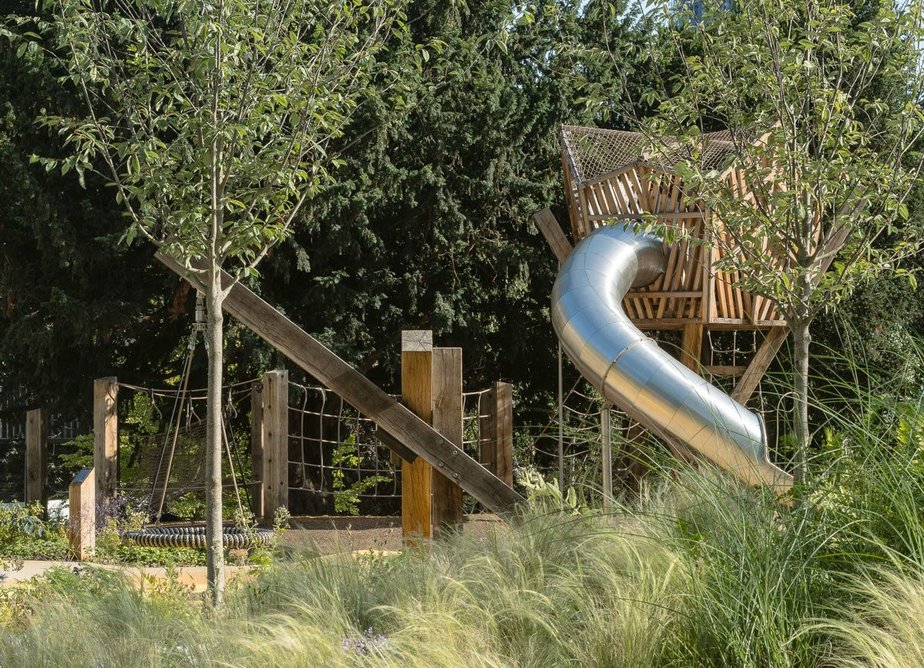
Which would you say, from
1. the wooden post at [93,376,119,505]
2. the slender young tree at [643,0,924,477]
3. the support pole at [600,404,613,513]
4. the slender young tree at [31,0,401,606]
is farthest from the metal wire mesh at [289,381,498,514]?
the slender young tree at [643,0,924,477]

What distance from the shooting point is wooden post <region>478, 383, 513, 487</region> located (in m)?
10.4

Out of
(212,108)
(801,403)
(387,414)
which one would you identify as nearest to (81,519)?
(387,414)

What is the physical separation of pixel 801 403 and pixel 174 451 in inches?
312

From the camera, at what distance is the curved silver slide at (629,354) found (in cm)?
762

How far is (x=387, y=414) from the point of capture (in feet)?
18.9

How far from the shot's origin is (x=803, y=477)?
374 cm

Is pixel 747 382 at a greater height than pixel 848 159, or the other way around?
pixel 848 159

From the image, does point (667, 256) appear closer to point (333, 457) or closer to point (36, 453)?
point (333, 457)

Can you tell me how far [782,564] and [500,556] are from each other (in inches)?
53.1

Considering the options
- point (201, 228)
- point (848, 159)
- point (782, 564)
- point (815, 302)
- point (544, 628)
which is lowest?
point (544, 628)

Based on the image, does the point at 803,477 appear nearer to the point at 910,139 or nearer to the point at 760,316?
the point at 910,139

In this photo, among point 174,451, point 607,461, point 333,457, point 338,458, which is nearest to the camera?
point 607,461

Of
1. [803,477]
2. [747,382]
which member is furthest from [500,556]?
[747,382]

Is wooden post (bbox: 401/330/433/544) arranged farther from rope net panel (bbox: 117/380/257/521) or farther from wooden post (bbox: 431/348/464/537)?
rope net panel (bbox: 117/380/257/521)
